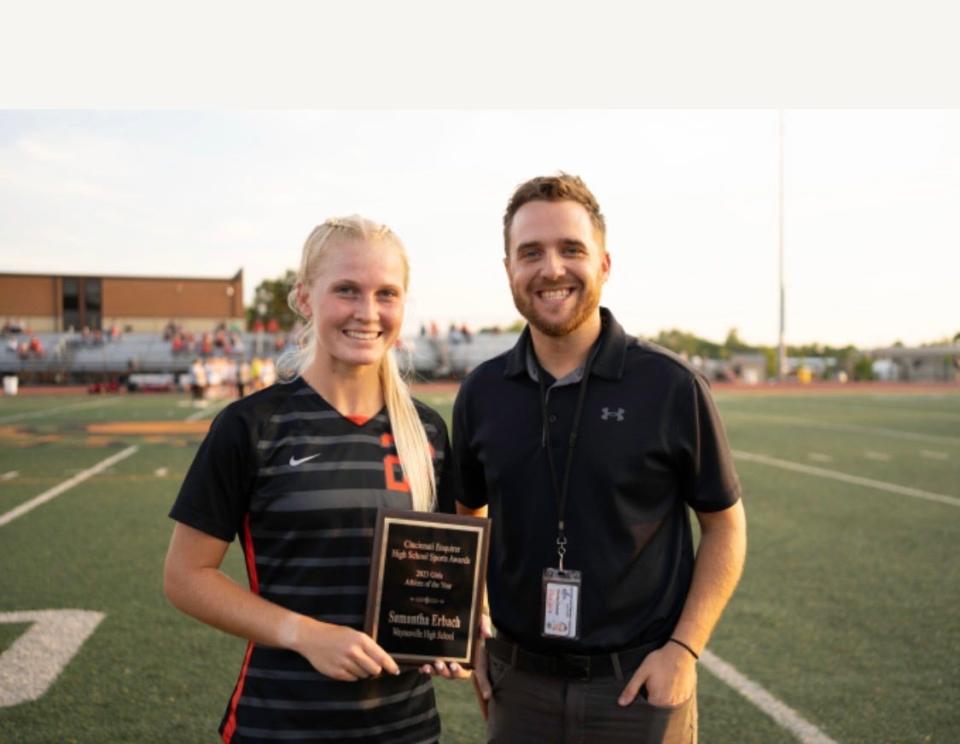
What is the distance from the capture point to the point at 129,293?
58.2 m

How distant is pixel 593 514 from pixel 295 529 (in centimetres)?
73

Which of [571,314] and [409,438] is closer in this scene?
[409,438]

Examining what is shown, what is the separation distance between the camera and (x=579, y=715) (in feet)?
7.00

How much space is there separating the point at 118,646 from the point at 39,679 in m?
0.49

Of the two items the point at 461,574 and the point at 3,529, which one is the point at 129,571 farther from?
the point at 461,574

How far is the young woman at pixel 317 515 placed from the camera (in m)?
1.80

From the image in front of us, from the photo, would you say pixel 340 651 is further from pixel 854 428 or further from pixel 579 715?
pixel 854 428

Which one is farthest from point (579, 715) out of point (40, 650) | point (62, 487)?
point (62, 487)

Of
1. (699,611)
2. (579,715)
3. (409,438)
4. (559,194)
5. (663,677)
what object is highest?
(559,194)

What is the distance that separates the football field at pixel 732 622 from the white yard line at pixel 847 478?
0.06 metres

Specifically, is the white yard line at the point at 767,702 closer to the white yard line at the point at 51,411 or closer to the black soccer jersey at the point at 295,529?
the black soccer jersey at the point at 295,529

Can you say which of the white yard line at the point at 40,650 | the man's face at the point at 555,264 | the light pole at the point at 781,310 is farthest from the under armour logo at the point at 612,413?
the light pole at the point at 781,310

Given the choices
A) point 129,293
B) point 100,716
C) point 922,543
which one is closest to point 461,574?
point 100,716

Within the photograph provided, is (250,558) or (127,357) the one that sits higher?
(250,558)
